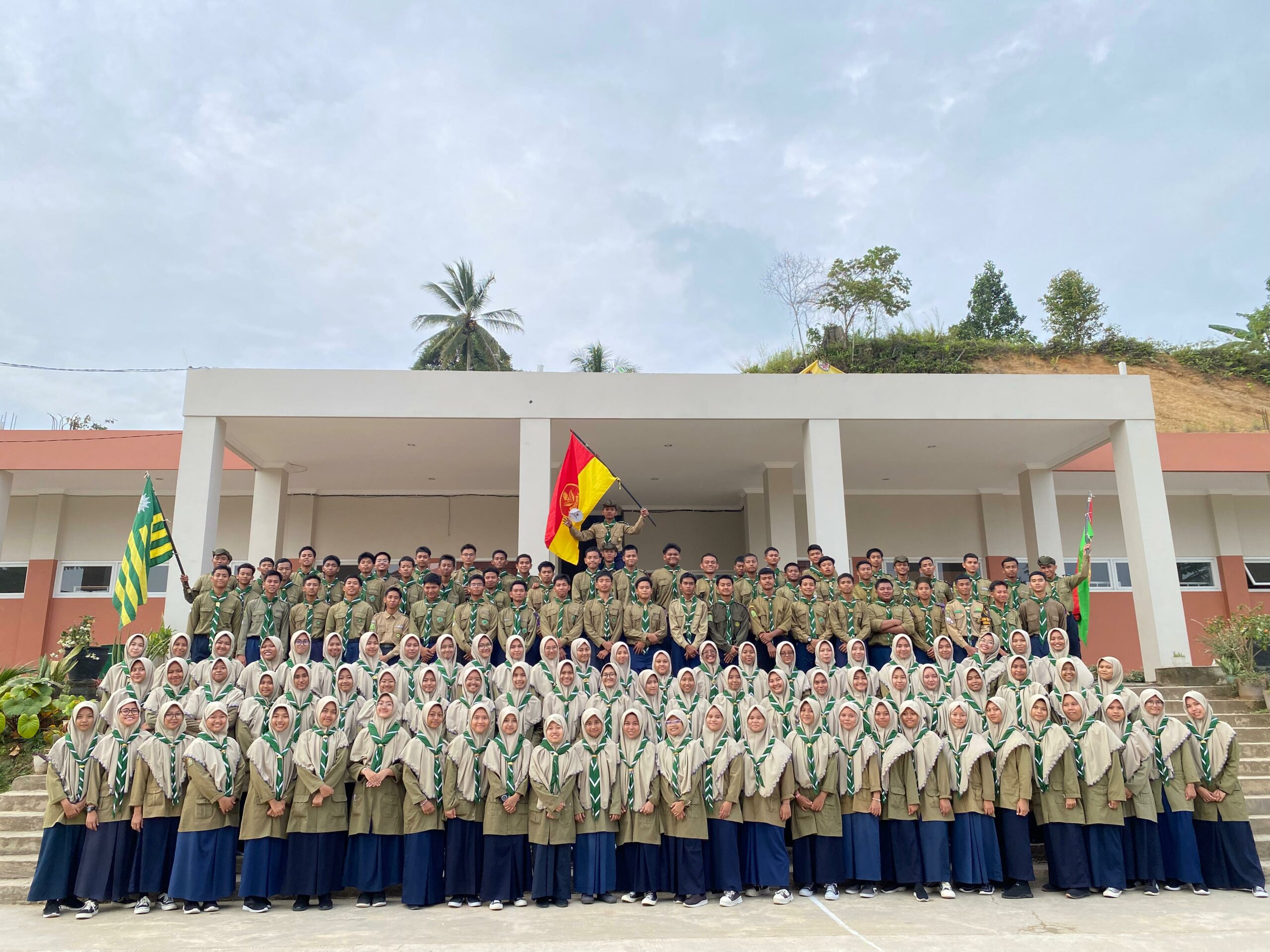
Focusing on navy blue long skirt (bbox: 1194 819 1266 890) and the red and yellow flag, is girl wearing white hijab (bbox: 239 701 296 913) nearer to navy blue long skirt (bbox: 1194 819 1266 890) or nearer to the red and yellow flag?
the red and yellow flag

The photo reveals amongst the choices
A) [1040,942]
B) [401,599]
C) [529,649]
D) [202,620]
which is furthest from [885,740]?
[202,620]

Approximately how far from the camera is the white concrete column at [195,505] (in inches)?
363

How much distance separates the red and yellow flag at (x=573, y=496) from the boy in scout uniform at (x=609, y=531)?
0.10 metres

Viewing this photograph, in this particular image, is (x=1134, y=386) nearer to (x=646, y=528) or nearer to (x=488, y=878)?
(x=646, y=528)

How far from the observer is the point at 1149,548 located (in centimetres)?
991

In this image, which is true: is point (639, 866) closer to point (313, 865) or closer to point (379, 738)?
point (379, 738)

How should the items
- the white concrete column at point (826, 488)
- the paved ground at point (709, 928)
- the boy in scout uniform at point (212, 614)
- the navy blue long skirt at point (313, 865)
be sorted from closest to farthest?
the paved ground at point (709, 928), the navy blue long skirt at point (313, 865), the boy in scout uniform at point (212, 614), the white concrete column at point (826, 488)

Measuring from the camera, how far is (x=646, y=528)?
15.8m

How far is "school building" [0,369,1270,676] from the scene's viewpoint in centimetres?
1002

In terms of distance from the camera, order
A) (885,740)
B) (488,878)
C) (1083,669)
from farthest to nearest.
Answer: (1083,669) → (885,740) → (488,878)

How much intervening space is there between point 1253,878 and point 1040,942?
218 centimetres

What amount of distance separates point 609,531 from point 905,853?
446cm

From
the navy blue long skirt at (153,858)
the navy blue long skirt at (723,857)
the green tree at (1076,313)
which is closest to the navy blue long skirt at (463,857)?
the navy blue long skirt at (723,857)

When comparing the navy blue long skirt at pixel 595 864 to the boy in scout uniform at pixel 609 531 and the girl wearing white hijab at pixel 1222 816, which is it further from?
the girl wearing white hijab at pixel 1222 816
